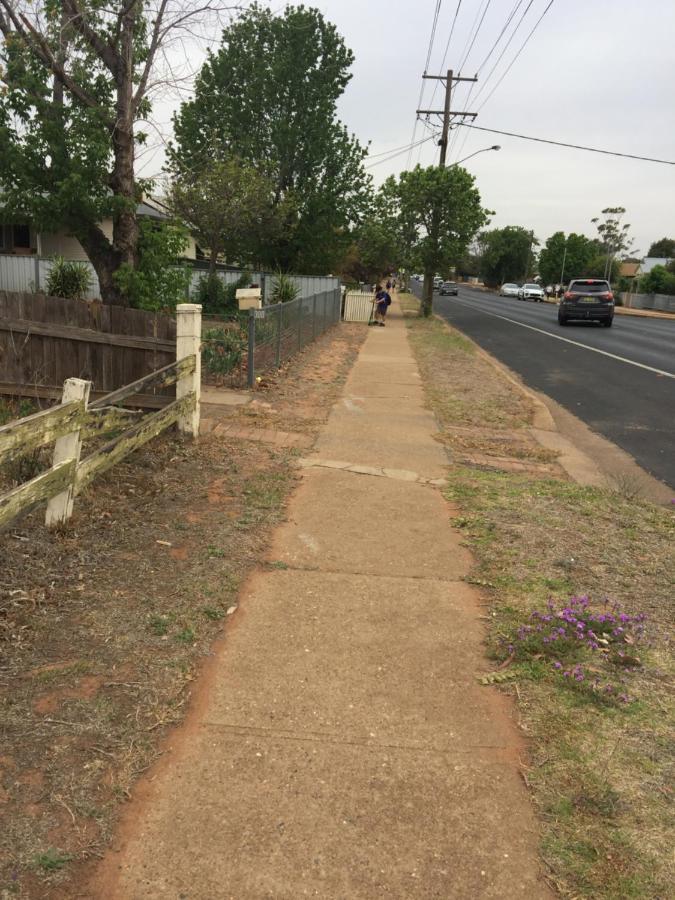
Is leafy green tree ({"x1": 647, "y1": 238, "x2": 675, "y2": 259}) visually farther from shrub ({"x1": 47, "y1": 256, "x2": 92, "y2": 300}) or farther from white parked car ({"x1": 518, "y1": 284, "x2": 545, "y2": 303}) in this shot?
shrub ({"x1": 47, "y1": 256, "x2": 92, "y2": 300})

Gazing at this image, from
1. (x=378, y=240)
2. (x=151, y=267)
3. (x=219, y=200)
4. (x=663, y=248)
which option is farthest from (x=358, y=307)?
(x=663, y=248)

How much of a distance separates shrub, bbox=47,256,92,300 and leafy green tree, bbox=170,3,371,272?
52.5 feet

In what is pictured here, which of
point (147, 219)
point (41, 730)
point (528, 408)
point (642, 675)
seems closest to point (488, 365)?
point (528, 408)

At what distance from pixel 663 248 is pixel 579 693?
133m

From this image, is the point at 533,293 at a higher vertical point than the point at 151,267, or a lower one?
lower

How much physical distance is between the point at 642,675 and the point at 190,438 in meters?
5.02

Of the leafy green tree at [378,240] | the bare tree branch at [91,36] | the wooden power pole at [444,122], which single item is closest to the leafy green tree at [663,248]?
the leafy green tree at [378,240]

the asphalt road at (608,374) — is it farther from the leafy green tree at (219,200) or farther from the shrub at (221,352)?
the leafy green tree at (219,200)

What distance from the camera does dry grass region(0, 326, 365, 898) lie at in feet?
7.96

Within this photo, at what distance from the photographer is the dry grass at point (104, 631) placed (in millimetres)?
2426

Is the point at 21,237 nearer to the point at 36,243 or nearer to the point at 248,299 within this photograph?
the point at 36,243

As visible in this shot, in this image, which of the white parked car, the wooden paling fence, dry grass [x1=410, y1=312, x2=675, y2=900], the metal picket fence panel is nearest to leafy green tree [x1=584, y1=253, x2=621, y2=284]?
the white parked car

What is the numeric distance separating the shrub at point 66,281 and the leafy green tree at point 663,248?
11747 cm

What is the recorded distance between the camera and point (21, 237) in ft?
85.1
